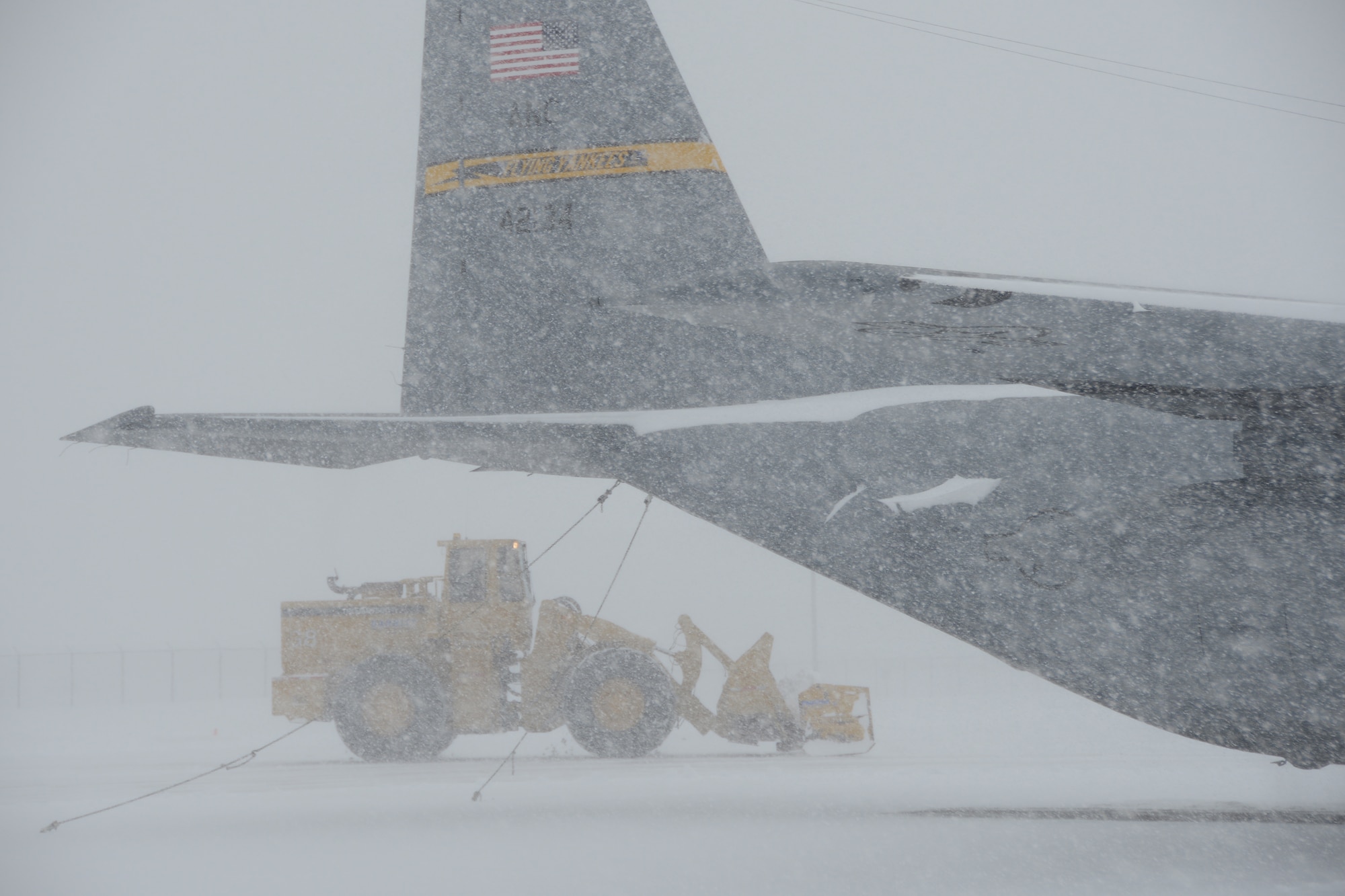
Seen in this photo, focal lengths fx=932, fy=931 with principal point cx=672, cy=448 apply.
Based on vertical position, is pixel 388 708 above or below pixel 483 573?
below

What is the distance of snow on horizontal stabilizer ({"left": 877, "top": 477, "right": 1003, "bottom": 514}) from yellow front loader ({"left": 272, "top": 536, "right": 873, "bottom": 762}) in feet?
11.7

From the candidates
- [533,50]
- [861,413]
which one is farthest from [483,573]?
[861,413]

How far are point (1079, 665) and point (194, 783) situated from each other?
6471mm

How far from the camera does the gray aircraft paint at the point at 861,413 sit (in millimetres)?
3900

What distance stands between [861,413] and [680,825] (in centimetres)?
247

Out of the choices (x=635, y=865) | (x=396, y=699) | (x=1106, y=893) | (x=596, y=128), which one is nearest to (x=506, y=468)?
(x=596, y=128)

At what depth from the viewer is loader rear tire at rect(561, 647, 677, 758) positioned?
24.6ft

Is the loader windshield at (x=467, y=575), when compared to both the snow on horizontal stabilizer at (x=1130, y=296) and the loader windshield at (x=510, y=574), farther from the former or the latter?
the snow on horizontal stabilizer at (x=1130, y=296)

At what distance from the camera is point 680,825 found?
5.13 meters

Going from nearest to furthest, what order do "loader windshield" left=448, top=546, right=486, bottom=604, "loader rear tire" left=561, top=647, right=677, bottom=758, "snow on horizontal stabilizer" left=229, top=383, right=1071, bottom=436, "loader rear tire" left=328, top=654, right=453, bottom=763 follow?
"snow on horizontal stabilizer" left=229, top=383, right=1071, bottom=436, "loader rear tire" left=561, top=647, right=677, bottom=758, "loader rear tire" left=328, top=654, right=453, bottom=763, "loader windshield" left=448, top=546, right=486, bottom=604

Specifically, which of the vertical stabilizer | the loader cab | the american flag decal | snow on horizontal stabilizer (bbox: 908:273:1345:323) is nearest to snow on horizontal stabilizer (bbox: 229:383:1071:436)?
the vertical stabilizer

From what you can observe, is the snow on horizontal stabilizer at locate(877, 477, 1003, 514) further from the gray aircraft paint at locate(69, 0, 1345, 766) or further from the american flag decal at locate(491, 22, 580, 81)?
the american flag decal at locate(491, 22, 580, 81)

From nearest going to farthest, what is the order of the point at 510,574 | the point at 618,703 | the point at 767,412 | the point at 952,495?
1. the point at 952,495
2. the point at 767,412
3. the point at 618,703
4. the point at 510,574

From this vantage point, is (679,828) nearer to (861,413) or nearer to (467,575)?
(861,413)
